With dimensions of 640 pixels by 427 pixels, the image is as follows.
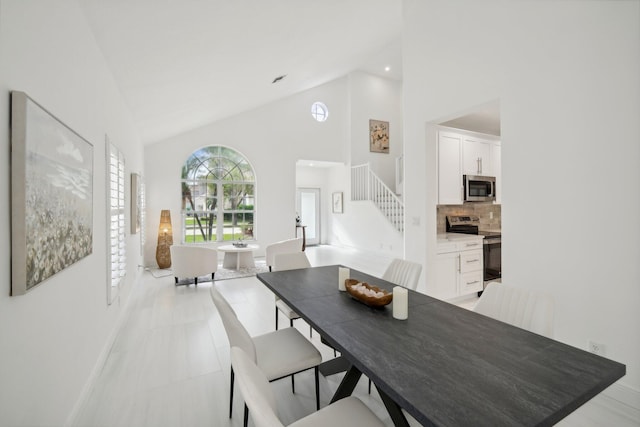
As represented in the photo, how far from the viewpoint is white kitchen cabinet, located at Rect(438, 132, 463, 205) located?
3785mm

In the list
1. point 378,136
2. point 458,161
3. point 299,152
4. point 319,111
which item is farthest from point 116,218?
point 378,136

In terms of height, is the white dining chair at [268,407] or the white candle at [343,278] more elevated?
the white candle at [343,278]

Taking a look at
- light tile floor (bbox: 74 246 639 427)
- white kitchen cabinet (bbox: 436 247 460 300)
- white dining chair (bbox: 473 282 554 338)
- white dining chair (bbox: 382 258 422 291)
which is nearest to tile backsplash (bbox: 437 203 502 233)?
white kitchen cabinet (bbox: 436 247 460 300)

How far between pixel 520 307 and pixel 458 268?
223cm

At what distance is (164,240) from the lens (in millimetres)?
5930

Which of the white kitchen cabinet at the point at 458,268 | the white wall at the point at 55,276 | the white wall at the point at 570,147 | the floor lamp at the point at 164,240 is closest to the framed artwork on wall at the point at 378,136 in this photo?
the white kitchen cabinet at the point at 458,268

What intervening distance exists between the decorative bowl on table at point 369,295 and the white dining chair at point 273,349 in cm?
41

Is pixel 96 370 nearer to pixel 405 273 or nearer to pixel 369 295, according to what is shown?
pixel 369 295

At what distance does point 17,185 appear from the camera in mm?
1104

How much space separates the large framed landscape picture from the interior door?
25.2 ft

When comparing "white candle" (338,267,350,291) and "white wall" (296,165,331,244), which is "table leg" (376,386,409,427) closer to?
"white candle" (338,267,350,291)

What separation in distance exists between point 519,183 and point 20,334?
10.7ft

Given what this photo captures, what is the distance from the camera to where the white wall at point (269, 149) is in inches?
249

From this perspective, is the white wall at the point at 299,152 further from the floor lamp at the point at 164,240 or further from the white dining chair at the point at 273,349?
the white dining chair at the point at 273,349
